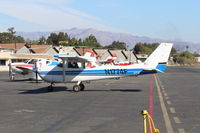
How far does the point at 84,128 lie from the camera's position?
8703 millimetres

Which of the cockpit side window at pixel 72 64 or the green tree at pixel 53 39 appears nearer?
the cockpit side window at pixel 72 64

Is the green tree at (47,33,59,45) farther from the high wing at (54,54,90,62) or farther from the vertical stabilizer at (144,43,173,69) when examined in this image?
the vertical stabilizer at (144,43,173,69)

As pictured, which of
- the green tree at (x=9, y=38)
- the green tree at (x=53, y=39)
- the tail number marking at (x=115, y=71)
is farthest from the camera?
the green tree at (x=53, y=39)

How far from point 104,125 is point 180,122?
2561 mm

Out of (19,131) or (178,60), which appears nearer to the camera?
(19,131)

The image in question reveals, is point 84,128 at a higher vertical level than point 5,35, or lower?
lower

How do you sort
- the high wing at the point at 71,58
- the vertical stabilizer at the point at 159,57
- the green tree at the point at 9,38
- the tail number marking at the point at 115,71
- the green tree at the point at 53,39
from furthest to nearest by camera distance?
the green tree at the point at 53,39 → the green tree at the point at 9,38 → the vertical stabilizer at the point at 159,57 → the tail number marking at the point at 115,71 → the high wing at the point at 71,58

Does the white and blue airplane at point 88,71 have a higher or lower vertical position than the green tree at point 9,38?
lower

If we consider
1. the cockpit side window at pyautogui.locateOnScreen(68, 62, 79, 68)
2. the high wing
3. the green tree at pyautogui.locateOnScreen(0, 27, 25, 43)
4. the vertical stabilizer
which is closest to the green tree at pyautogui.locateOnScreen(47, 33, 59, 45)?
the green tree at pyautogui.locateOnScreen(0, 27, 25, 43)

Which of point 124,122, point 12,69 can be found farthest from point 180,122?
point 12,69

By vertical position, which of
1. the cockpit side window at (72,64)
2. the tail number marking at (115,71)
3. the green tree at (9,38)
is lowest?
the tail number marking at (115,71)

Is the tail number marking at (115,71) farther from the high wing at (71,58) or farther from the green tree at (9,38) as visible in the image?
the green tree at (9,38)

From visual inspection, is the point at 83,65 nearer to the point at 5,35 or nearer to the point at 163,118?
the point at 163,118

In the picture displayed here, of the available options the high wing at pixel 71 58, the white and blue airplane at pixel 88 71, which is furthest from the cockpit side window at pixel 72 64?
the high wing at pixel 71 58
